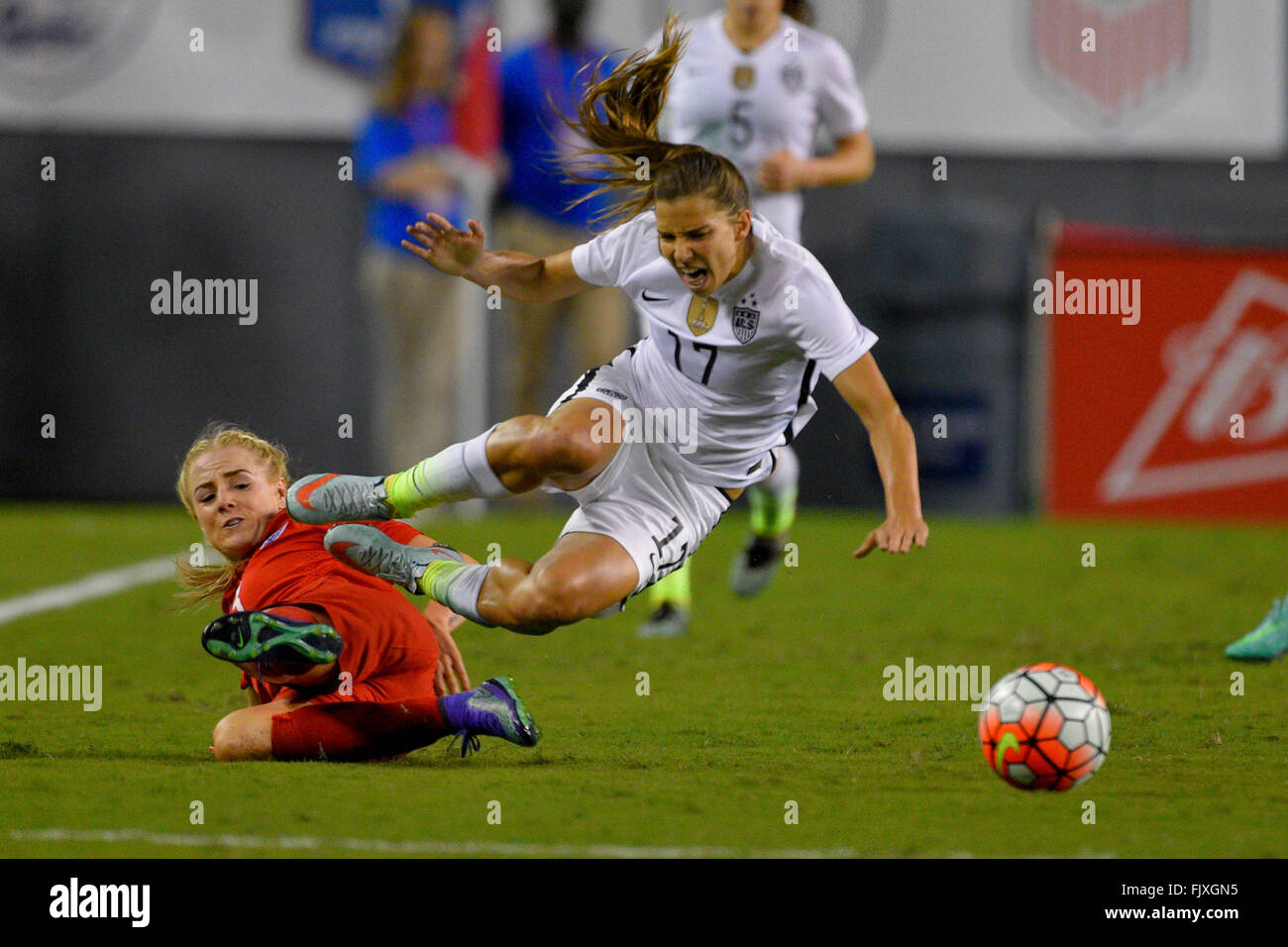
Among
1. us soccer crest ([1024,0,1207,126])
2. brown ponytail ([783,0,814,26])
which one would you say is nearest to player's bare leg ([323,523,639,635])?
brown ponytail ([783,0,814,26])

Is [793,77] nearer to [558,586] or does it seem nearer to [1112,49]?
[558,586]

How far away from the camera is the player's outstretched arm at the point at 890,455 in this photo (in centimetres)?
422

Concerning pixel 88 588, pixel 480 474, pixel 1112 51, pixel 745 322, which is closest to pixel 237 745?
pixel 480 474

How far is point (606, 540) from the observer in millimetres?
4617

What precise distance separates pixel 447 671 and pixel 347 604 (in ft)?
1.33

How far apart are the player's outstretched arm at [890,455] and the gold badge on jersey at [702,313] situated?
15.8 inches

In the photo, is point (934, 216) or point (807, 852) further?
point (934, 216)

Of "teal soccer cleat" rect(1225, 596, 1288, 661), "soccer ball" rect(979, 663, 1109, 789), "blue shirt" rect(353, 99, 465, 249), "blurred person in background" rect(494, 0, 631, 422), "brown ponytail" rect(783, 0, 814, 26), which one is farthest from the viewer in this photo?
"blue shirt" rect(353, 99, 465, 249)

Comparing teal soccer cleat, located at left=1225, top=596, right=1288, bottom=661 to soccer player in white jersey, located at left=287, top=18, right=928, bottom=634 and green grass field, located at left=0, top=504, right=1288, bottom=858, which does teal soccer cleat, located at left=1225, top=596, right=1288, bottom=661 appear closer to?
green grass field, located at left=0, top=504, right=1288, bottom=858

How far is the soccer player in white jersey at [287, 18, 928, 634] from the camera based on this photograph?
4430 mm

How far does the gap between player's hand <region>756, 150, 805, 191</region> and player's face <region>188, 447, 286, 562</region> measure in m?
2.35

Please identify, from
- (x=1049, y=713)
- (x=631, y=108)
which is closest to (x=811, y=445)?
(x=631, y=108)

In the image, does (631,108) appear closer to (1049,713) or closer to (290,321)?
(1049,713)
